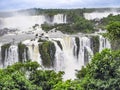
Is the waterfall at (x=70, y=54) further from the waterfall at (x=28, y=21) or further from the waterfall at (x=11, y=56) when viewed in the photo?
the waterfall at (x=28, y=21)

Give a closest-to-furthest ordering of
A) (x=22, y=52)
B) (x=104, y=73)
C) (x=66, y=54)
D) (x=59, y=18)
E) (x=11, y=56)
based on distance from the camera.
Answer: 1. (x=104, y=73)
2. (x=11, y=56)
3. (x=22, y=52)
4. (x=66, y=54)
5. (x=59, y=18)

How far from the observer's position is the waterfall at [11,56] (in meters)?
29.9

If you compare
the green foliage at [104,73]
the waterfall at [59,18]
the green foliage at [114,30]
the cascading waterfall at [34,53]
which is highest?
the green foliage at [114,30]

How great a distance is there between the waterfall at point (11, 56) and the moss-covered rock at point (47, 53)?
1.76m

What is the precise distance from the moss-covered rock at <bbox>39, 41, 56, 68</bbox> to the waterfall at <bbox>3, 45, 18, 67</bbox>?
Answer: 176 cm

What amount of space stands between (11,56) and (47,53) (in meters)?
2.48

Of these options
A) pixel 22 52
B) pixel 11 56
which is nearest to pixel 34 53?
pixel 22 52

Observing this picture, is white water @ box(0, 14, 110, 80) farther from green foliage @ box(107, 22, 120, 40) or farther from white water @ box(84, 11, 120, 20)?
white water @ box(84, 11, 120, 20)

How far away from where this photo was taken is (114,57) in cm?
1315

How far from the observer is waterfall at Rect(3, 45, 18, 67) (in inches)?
1177

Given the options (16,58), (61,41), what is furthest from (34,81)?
(61,41)

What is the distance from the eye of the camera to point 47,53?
30.7m

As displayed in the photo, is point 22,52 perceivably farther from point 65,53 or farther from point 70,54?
point 70,54

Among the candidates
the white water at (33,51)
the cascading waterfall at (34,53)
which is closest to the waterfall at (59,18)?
the white water at (33,51)
